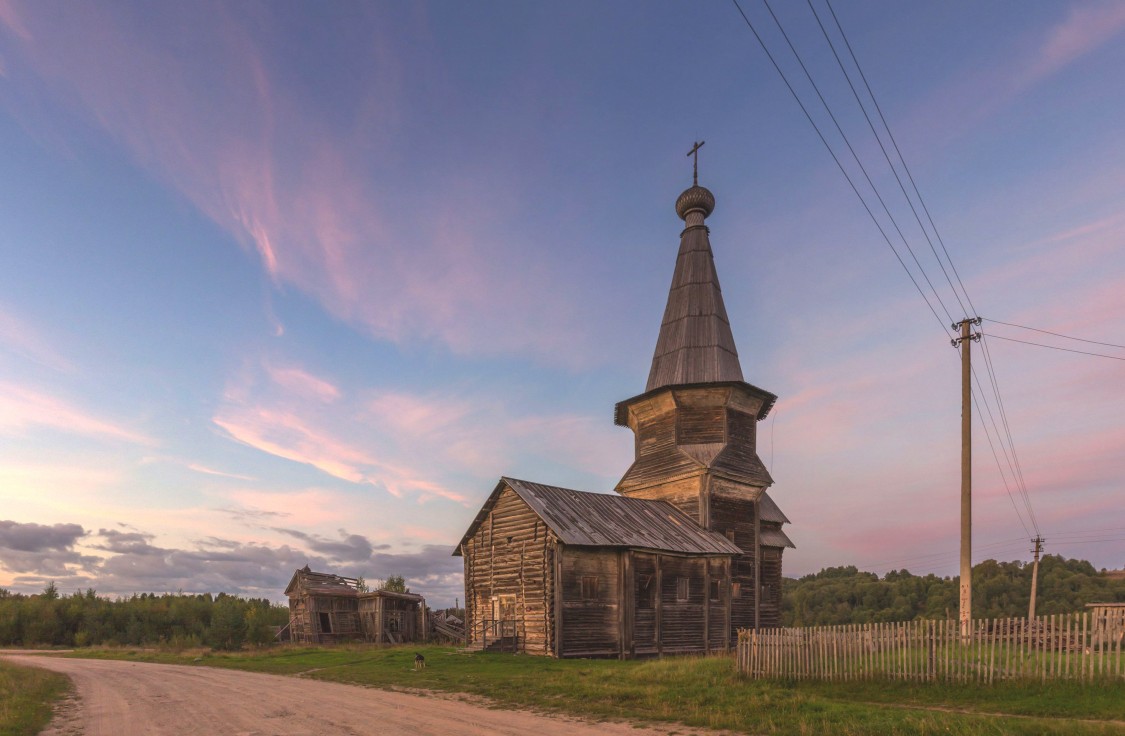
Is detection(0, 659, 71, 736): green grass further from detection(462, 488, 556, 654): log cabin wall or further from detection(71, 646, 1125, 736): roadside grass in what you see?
detection(462, 488, 556, 654): log cabin wall

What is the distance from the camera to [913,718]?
1063 centimetres

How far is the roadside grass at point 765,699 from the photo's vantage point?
33.9 feet

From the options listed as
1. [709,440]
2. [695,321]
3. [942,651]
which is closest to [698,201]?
[695,321]

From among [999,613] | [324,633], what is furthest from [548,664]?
[999,613]

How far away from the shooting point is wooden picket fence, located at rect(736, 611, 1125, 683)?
1273 cm

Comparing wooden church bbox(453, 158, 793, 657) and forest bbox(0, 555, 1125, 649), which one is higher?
wooden church bbox(453, 158, 793, 657)

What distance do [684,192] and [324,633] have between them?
129ft

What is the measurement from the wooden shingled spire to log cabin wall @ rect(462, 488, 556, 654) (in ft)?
43.4

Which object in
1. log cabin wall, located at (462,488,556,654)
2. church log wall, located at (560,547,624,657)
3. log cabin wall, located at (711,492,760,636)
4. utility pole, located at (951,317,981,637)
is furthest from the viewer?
log cabin wall, located at (711,492,760,636)

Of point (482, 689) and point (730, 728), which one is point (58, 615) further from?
point (730, 728)

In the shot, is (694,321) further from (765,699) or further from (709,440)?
(765,699)

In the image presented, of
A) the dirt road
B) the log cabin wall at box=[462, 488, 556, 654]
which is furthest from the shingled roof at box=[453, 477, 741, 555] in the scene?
the dirt road

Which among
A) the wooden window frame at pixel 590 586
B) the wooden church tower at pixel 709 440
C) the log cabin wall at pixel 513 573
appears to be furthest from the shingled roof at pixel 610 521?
the wooden church tower at pixel 709 440

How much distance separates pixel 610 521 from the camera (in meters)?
A: 29.4
